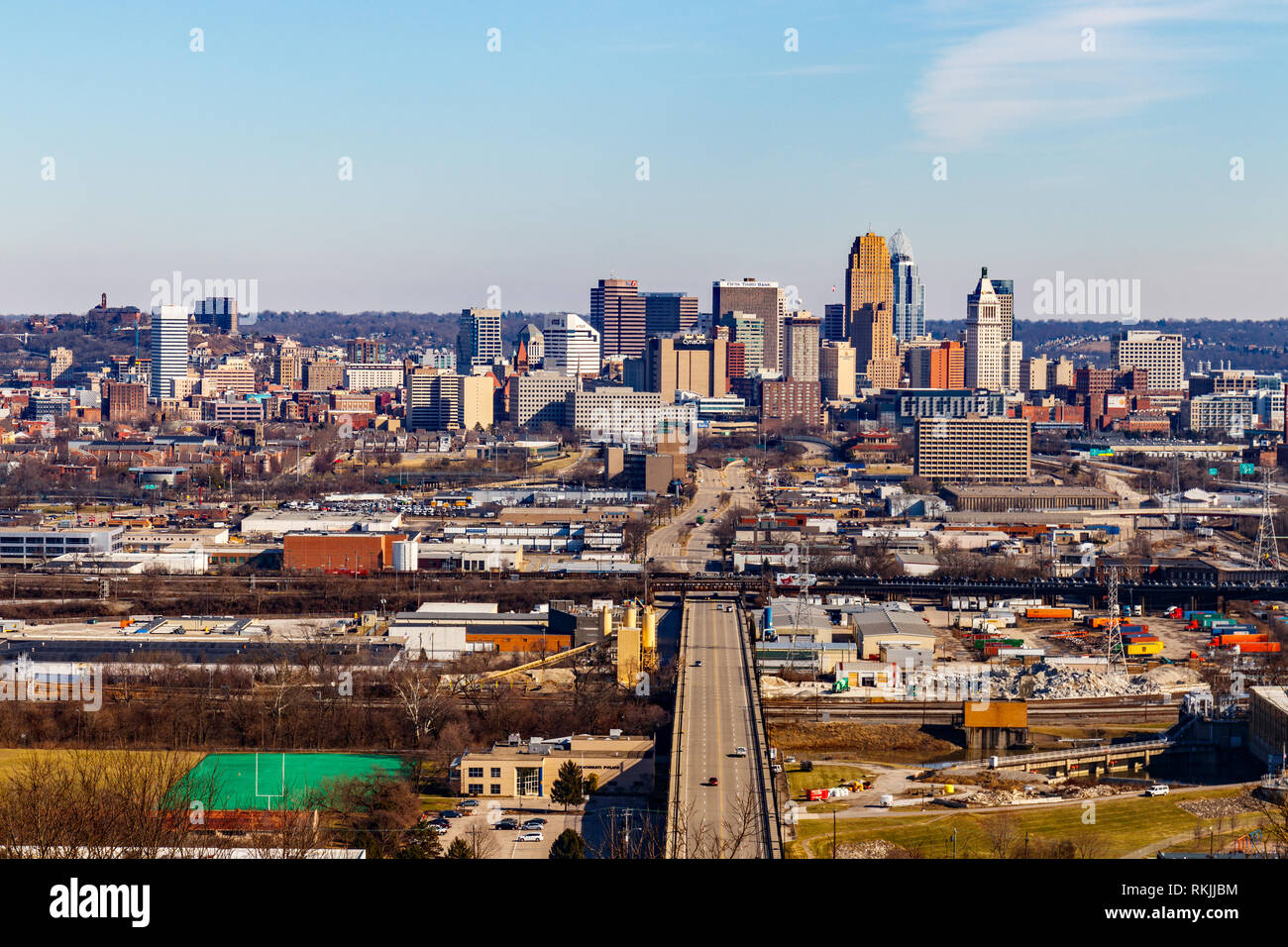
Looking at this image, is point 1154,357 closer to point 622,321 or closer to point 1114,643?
point 622,321

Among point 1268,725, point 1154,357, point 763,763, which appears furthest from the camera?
point 1154,357

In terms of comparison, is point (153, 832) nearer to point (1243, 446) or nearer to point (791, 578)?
point (791, 578)

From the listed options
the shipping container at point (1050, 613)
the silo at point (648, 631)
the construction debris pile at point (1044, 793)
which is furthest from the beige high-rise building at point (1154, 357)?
the construction debris pile at point (1044, 793)

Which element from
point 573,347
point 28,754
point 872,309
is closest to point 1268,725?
point 28,754

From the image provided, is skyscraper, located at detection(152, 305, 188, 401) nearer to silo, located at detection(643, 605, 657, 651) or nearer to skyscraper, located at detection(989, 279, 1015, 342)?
skyscraper, located at detection(989, 279, 1015, 342)

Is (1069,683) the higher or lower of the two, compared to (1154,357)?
lower

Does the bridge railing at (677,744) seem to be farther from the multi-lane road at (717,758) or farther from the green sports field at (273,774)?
the green sports field at (273,774)

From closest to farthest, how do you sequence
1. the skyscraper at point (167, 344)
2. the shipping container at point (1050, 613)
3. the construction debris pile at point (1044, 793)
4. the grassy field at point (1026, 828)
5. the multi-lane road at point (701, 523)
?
the grassy field at point (1026, 828) < the construction debris pile at point (1044, 793) < the shipping container at point (1050, 613) < the multi-lane road at point (701, 523) < the skyscraper at point (167, 344)
